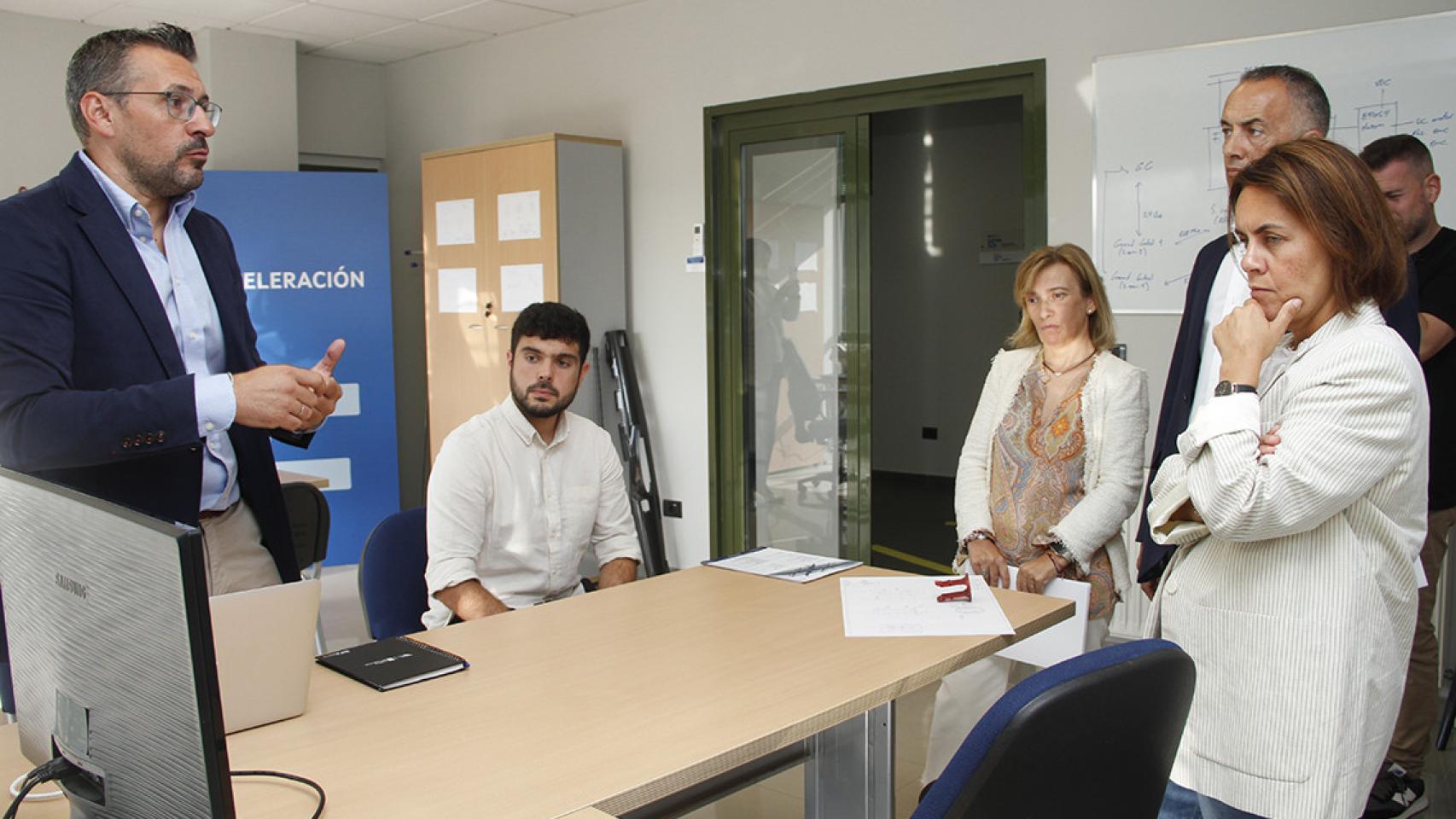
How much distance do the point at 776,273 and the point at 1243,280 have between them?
357 centimetres

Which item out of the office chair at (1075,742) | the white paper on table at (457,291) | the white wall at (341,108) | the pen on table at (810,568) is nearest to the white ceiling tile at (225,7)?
the white wall at (341,108)

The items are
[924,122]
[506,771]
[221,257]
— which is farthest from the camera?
[924,122]

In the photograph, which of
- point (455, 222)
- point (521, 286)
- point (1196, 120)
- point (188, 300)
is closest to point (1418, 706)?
point (1196, 120)

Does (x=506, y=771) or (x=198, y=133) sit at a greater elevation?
(x=198, y=133)

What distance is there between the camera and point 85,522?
3.10 ft

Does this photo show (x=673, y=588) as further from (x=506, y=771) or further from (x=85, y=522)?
(x=85, y=522)

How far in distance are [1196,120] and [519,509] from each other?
291 cm

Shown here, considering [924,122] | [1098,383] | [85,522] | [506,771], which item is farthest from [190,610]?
[924,122]

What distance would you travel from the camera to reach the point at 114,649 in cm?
94

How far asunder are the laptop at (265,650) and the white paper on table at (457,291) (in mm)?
4666

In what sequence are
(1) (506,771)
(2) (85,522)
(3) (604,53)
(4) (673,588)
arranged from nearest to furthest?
1. (2) (85,522)
2. (1) (506,771)
3. (4) (673,588)
4. (3) (604,53)

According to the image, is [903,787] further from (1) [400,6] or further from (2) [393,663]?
(1) [400,6]

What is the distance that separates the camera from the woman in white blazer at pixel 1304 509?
158 centimetres

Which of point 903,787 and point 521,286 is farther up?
point 521,286
